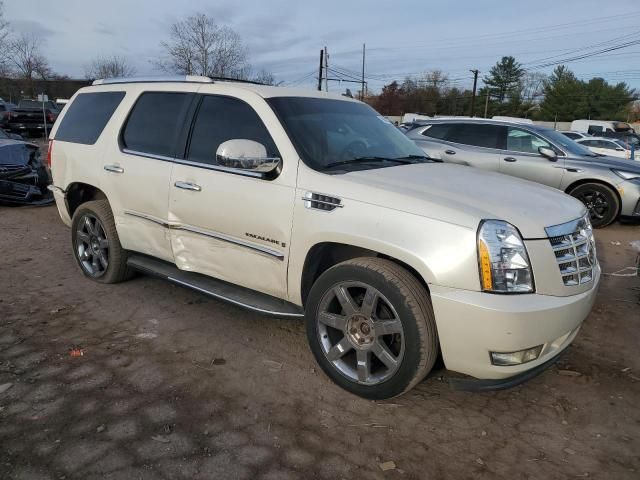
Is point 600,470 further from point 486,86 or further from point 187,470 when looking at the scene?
point 486,86

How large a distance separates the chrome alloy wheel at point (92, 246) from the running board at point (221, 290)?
1.75 feet

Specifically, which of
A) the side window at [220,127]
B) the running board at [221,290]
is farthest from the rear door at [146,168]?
the side window at [220,127]

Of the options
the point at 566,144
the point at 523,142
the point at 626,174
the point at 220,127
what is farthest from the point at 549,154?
the point at 220,127

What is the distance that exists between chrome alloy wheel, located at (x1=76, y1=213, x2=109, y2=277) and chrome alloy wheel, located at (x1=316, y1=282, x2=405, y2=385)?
8.65ft

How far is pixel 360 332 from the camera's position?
3.08 metres

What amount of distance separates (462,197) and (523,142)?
21.8 ft

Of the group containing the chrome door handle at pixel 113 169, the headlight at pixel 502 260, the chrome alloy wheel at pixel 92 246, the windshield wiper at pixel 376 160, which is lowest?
the chrome alloy wheel at pixel 92 246

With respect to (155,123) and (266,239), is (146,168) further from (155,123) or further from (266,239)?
(266,239)

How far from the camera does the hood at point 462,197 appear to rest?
2.73 m

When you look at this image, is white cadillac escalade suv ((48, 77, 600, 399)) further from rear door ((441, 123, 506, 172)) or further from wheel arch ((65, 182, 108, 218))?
rear door ((441, 123, 506, 172))

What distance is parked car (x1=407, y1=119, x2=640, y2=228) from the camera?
8414 millimetres

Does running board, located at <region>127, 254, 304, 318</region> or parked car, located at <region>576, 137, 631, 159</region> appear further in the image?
parked car, located at <region>576, 137, 631, 159</region>

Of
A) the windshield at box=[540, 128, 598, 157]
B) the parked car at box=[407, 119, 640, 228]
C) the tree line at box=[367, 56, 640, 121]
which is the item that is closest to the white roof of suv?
the parked car at box=[407, 119, 640, 228]

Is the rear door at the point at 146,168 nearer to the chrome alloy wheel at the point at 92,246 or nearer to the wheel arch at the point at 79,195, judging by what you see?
the chrome alloy wheel at the point at 92,246
